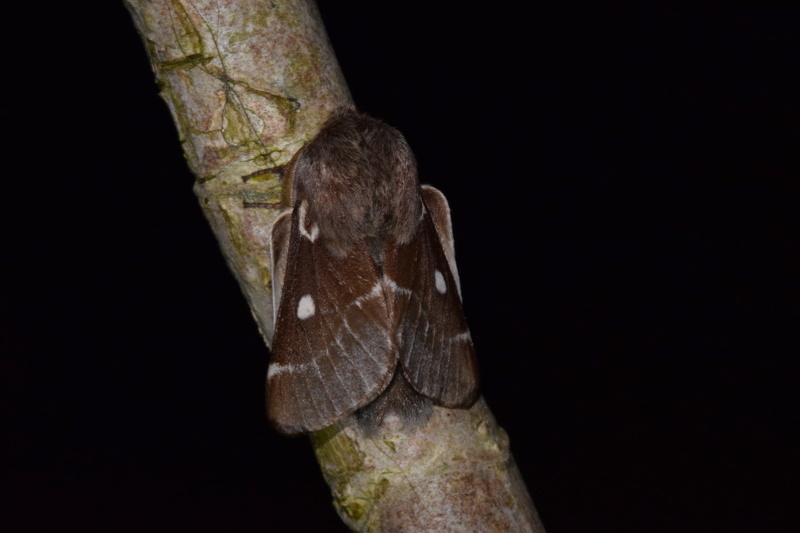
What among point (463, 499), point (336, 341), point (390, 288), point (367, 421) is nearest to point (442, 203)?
point (390, 288)

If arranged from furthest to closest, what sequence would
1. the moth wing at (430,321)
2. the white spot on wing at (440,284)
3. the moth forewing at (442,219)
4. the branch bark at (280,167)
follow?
the moth forewing at (442,219), the white spot on wing at (440,284), the moth wing at (430,321), the branch bark at (280,167)

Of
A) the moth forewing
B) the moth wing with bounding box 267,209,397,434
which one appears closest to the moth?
the moth wing with bounding box 267,209,397,434

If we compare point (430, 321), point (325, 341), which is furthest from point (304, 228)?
point (430, 321)

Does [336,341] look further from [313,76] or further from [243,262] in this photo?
[313,76]

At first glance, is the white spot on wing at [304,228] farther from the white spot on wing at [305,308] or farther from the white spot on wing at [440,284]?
the white spot on wing at [440,284]

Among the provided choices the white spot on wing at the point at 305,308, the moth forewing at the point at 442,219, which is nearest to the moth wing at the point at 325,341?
the white spot on wing at the point at 305,308

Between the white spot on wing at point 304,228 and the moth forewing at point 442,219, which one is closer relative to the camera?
the white spot on wing at point 304,228

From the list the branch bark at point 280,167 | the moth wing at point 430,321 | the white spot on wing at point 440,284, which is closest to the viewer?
the branch bark at point 280,167

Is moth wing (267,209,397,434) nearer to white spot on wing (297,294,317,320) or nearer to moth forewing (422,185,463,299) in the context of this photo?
white spot on wing (297,294,317,320)
